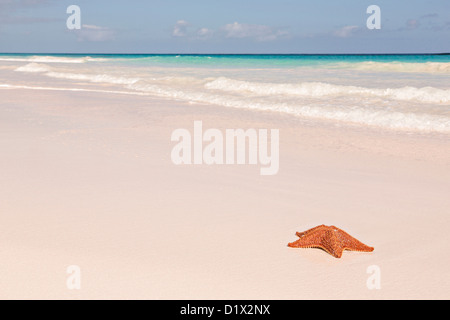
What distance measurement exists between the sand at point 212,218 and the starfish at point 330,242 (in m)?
0.07

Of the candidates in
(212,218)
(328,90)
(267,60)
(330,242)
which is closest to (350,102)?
(328,90)

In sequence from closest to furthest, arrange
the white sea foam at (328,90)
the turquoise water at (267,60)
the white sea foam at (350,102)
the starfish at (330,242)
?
1. the starfish at (330,242)
2. the white sea foam at (350,102)
3. the white sea foam at (328,90)
4. the turquoise water at (267,60)

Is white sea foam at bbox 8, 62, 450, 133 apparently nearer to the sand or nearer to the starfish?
the sand

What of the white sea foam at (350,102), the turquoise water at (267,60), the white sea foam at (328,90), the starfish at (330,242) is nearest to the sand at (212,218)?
the starfish at (330,242)

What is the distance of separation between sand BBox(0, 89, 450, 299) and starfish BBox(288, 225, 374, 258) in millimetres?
67

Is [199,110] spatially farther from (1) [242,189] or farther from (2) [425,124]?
(1) [242,189]

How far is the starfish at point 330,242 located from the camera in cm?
352

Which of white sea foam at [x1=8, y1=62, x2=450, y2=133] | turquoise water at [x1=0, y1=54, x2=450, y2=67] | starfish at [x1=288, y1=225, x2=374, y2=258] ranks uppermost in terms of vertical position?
turquoise water at [x1=0, y1=54, x2=450, y2=67]

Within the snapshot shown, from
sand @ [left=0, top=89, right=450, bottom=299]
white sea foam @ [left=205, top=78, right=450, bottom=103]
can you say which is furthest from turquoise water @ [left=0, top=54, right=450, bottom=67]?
sand @ [left=0, top=89, right=450, bottom=299]

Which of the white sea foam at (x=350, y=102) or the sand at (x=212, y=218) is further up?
the white sea foam at (x=350, y=102)

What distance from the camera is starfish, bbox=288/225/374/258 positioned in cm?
352

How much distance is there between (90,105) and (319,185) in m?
8.89

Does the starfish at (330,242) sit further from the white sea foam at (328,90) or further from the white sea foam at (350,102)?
the white sea foam at (328,90)
